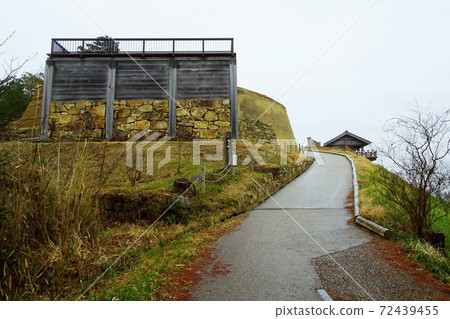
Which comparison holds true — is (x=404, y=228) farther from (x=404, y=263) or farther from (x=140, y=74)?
(x=140, y=74)

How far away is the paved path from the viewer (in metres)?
3.98

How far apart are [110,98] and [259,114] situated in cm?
1889

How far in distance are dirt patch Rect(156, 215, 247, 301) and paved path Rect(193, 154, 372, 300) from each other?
0.17ft

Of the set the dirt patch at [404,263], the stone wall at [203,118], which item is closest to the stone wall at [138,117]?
the stone wall at [203,118]

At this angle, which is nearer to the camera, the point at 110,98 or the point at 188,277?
the point at 188,277

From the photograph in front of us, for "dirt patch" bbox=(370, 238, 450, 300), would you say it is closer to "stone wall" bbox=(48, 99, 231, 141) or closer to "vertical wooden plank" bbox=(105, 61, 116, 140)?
"stone wall" bbox=(48, 99, 231, 141)

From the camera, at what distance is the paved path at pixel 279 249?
398 centimetres

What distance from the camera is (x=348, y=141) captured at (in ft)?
134

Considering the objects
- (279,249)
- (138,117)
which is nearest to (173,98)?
(138,117)

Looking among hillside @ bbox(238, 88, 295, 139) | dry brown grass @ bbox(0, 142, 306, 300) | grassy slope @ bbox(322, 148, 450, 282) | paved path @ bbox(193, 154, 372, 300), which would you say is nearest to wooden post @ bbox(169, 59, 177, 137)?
paved path @ bbox(193, 154, 372, 300)

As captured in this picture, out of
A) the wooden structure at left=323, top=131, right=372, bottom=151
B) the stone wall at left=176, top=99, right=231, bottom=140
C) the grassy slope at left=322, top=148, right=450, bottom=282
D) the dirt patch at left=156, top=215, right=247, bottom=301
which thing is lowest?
the dirt patch at left=156, top=215, right=247, bottom=301

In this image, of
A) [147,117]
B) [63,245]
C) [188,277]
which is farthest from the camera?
[147,117]

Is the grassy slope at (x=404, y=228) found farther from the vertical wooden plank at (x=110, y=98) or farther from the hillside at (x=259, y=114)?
the hillside at (x=259, y=114)

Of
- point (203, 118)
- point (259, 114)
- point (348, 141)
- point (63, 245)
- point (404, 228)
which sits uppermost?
point (259, 114)
